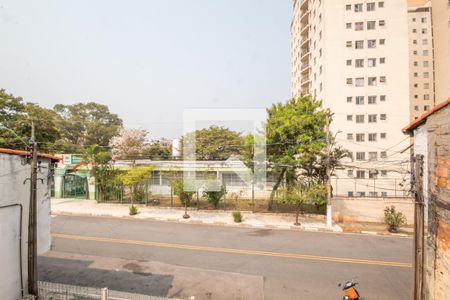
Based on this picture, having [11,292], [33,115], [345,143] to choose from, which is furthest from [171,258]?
[33,115]

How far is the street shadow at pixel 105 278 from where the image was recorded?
9.26 meters

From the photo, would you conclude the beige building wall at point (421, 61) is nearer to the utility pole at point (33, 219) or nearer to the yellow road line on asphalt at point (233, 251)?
the yellow road line on asphalt at point (233, 251)

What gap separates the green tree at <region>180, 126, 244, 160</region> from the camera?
41156 millimetres

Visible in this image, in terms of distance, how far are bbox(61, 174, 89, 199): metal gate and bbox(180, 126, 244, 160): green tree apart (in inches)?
671

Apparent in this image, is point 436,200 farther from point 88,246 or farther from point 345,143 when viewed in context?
point 345,143

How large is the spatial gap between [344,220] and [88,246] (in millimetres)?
17231

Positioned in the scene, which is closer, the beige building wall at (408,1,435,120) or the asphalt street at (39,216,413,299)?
the asphalt street at (39,216,413,299)

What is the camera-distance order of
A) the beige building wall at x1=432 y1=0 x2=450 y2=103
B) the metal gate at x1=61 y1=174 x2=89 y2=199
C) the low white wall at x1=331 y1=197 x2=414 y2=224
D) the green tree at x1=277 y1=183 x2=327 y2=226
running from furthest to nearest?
1. the beige building wall at x1=432 y1=0 x2=450 y2=103
2. the metal gate at x1=61 y1=174 x2=89 y2=199
3. the low white wall at x1=331 y1=197 x2=414 y2=224
4. the green tree at x1=277 y1=183 x2=327 y2=226

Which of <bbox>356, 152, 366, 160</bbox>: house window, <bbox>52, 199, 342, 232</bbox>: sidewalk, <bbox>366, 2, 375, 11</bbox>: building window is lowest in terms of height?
<bbox>52, 199, 342, 232</bbox>: sidewalk

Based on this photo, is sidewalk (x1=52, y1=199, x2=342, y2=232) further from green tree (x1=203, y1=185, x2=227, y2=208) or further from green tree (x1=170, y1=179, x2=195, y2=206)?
green tree (x1=170, y1=179, x2=195, y2=206)

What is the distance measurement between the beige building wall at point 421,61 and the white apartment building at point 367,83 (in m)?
29.1

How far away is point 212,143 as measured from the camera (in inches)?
1644

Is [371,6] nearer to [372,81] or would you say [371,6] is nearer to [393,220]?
[372,81]

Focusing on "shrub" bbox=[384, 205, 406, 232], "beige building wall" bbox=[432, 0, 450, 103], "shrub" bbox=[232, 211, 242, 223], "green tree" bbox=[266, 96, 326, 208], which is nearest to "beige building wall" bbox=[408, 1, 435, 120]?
"beige building wall" bbox=[432, 0, 450, 103]
